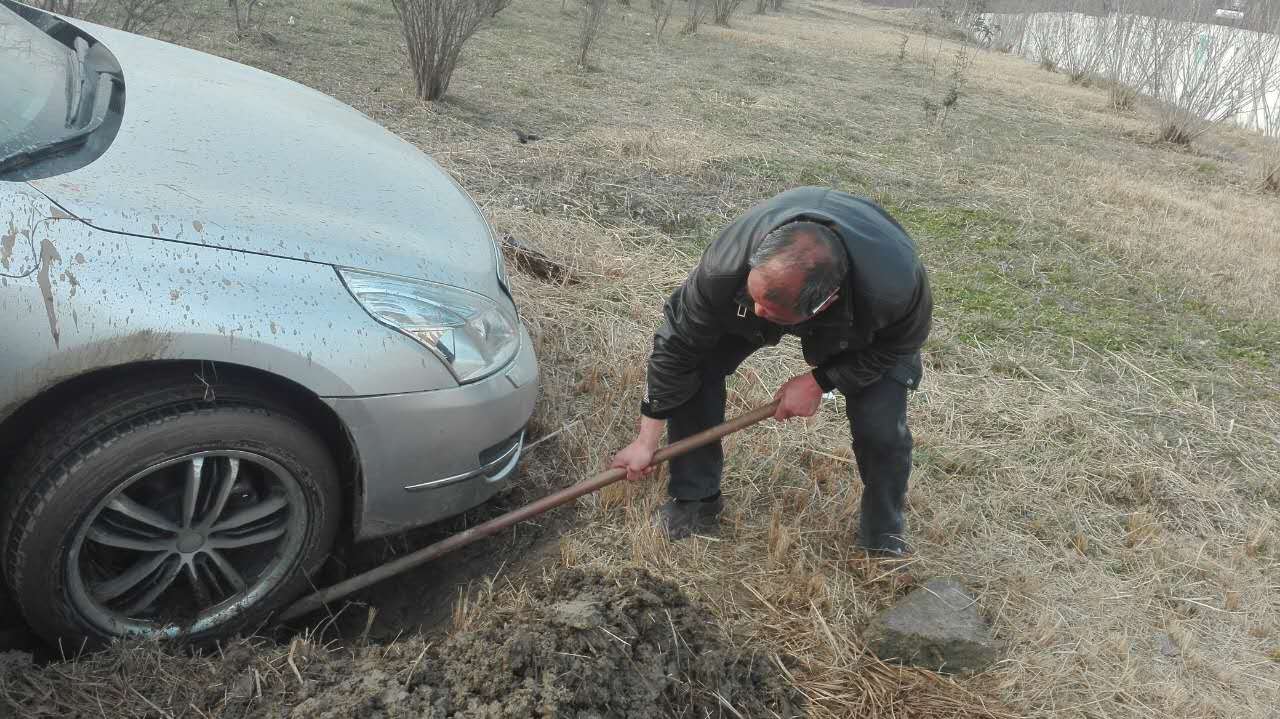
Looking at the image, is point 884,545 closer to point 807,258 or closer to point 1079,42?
point 807,258

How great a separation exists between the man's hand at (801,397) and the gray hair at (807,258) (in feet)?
1.73

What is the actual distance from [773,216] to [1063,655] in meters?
1.62

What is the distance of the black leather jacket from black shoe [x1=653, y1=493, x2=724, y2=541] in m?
0.50

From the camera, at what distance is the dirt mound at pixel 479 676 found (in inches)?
78.8

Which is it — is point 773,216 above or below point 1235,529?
above

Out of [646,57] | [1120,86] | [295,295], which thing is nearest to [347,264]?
[295,295]

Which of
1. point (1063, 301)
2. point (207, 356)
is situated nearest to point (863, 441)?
point (207, 356)

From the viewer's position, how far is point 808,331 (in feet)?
7.95

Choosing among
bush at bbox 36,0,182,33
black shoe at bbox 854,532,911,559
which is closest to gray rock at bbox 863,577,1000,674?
black shoe at bbox 854,532,911,559

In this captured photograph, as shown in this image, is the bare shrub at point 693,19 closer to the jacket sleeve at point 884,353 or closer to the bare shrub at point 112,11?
the bare shrub at point 112,11

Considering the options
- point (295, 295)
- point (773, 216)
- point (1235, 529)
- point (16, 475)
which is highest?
point (773, 216)

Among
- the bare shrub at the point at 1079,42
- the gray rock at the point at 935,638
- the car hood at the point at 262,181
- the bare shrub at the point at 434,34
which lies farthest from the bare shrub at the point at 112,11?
the bare shrub at the point at 1079,42

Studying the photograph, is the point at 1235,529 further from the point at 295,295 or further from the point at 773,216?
the point at 295,295

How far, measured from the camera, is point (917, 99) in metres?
12.5
